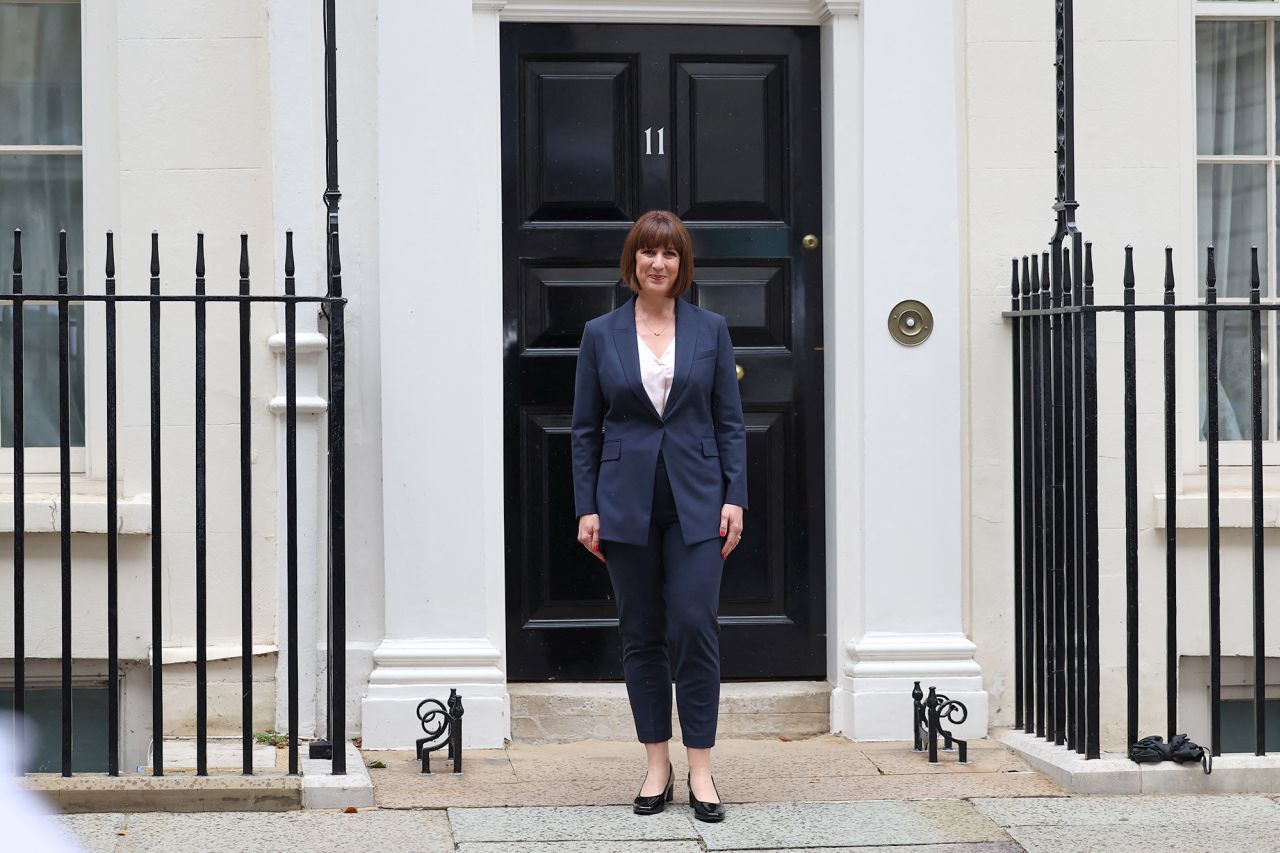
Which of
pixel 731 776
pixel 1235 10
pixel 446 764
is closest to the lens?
pixel 731 776

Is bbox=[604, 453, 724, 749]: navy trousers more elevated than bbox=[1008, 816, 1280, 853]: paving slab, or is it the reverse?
bbox=[604, 453, 724, 749]: navy trousers

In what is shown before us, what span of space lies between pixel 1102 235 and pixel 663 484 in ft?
7.26

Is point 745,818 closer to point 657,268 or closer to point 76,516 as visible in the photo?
point 657,268

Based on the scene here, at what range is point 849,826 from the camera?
4727 mm

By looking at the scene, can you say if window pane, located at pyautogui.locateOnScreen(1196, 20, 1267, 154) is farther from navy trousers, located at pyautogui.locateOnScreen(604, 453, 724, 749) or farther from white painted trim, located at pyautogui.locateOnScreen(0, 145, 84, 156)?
white painted trim, located at pyautogui.locateOnScreen(0, 145, 84, 156)

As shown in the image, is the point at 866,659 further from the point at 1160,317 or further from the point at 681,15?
the point at 681,15

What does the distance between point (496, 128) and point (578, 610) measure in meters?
1.82

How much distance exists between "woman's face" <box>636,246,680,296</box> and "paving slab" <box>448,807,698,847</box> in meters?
1.57

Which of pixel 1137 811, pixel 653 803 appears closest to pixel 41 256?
pixel 653 803

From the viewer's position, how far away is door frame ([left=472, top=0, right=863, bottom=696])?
5.84 m

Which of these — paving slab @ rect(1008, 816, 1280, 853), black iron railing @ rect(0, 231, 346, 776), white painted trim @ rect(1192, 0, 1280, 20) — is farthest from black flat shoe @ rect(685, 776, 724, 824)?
white painted trim @ rect(1192, 0, 1280, 20)

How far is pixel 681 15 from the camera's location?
19.6 feet

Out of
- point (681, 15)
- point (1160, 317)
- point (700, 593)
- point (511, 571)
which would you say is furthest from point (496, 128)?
point (1160, 317)

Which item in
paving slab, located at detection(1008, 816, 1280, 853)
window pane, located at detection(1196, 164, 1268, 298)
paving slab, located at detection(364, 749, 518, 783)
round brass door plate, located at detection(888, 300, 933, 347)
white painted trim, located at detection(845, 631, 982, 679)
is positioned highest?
window pane, located at detection(1196, 164, 1268, 298)
